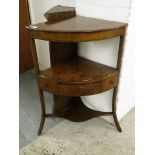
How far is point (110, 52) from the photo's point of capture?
1530 mm

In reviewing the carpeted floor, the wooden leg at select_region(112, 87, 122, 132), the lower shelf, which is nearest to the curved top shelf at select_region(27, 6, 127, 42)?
the wooden leg at select_region(112, 87, 122, 132)

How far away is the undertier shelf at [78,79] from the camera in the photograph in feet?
4.37

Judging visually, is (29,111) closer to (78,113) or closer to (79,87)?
(78,113)

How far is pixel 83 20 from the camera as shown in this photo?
4.65 feet

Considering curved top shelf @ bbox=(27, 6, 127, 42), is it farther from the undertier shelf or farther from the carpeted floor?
the carpeted floor

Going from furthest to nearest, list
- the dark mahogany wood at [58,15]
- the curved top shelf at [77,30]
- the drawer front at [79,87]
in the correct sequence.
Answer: the dark mahogany wood at [58,15] → the drawer front at [79,87] → the curved top shelf at [77,30]

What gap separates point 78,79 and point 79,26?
1.10 ft

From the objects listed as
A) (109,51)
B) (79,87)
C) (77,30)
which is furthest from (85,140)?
(77,30)

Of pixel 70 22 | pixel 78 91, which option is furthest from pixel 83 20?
pixel 78 91

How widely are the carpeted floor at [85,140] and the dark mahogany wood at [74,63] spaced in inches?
3.1

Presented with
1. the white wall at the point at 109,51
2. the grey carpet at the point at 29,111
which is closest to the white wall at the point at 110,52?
the white wall at the point at 109,51

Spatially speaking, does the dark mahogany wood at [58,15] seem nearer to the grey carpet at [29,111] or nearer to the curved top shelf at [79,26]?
the curved top shelf at [79,26]

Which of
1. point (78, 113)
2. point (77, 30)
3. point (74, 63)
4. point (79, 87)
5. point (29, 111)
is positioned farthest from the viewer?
point (29, 111)
